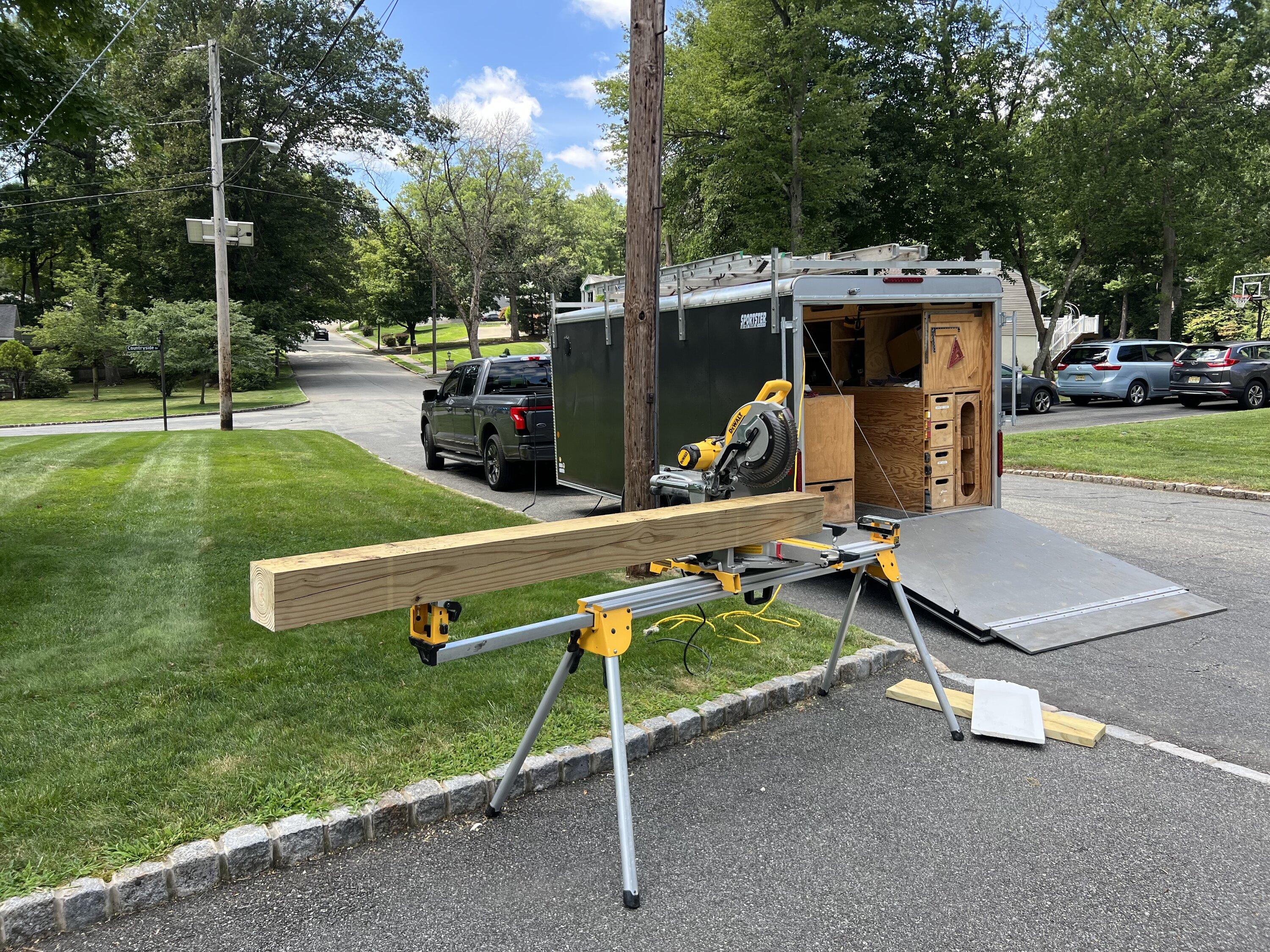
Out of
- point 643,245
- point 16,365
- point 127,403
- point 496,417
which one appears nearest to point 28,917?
point 643,245

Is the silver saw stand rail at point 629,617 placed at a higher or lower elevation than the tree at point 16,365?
lower

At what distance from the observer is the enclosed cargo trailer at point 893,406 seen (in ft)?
21.5

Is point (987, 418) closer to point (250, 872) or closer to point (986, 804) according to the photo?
point (986, 804)

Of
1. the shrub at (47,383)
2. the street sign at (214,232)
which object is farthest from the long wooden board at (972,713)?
the shrub at (47,383)

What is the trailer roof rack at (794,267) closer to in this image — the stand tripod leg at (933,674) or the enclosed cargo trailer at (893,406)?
the enclosed cargo trailer at (893,406)

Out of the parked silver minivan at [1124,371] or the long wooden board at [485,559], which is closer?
the long wooden board at [485,559]

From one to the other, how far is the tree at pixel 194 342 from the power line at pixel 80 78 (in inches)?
1074

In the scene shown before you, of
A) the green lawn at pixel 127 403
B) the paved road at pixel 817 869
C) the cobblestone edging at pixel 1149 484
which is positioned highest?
the green lawn at pixel 127 403

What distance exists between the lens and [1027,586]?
6.62 metres

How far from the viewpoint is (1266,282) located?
34281 mm

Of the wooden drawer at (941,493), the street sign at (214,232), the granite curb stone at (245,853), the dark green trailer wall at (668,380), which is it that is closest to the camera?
the granite curb stone at (245,853)

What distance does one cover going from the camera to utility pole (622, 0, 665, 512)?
270 inches

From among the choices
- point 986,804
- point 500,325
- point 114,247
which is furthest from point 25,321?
point 986,804

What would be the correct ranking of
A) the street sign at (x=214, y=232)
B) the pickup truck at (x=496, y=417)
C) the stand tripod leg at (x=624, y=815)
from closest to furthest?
the stand tripod leg at (x=624, y=815), the pickup truck at (x=496, y=417), the street sign at (x=214, y=232)
